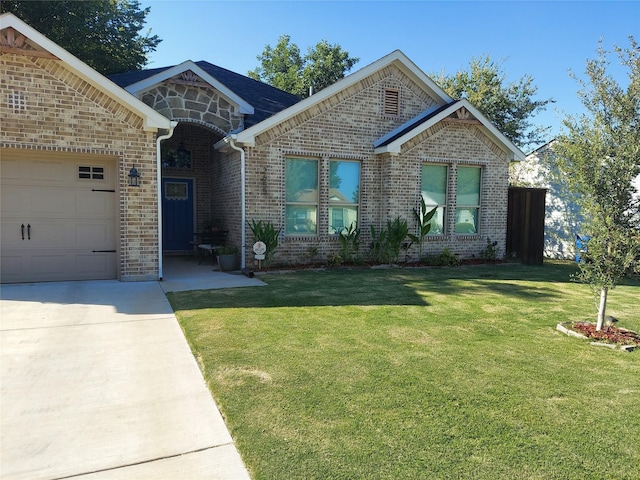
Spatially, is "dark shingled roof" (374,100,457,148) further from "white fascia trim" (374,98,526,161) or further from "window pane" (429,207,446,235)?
"window pane" (429,207,446,235)

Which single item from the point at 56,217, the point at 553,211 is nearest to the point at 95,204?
the point at 56,217

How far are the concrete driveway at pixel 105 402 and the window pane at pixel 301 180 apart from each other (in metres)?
5.48

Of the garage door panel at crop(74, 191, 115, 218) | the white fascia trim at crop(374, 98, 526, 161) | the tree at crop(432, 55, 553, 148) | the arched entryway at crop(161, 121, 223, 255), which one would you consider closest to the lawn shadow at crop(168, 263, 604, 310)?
the garage door panel at crop(74, 191, 115, 218)

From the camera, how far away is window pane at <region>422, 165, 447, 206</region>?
38.6ft

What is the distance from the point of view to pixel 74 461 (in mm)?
2607

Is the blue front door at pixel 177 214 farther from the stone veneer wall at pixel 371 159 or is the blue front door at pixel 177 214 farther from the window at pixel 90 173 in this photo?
the window at pixel 90 173

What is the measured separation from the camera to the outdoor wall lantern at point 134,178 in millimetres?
8172

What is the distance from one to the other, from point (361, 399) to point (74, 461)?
6.67 feet

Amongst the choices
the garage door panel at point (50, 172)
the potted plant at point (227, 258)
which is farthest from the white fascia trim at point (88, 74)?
the potted plant at point (227, 258)

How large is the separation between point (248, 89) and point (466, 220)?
27.1 ft

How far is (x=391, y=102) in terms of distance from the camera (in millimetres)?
11727

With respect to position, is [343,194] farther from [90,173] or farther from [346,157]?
[90,173]

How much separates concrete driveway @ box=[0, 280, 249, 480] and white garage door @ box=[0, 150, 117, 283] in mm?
2483

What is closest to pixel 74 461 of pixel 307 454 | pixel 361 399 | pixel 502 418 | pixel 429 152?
pixel 307 454
